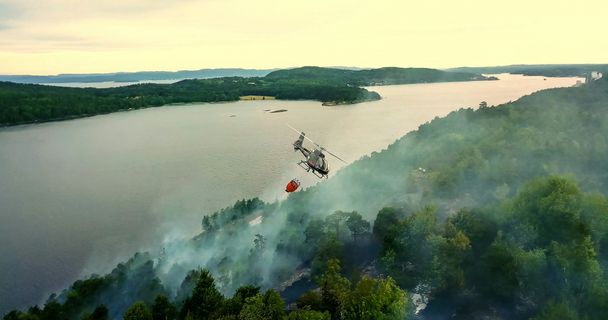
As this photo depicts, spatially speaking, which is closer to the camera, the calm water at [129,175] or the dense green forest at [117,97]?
the calm water at [129,175]

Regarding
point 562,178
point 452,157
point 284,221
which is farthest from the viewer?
point 452,157

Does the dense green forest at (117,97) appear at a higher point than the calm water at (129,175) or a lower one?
higher

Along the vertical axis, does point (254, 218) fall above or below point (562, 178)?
below

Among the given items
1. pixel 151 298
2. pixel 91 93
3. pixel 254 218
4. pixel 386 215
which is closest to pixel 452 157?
pixel 386 215

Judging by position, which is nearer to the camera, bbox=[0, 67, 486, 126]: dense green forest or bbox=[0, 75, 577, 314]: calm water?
bbox=[0, 75, 577, 314]: calm water

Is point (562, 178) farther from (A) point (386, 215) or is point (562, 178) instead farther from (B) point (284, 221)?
(B) point (284, 221)

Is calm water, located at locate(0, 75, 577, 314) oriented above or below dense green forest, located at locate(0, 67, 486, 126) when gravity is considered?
below

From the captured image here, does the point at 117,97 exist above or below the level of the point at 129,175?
above

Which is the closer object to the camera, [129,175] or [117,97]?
[129,175]
